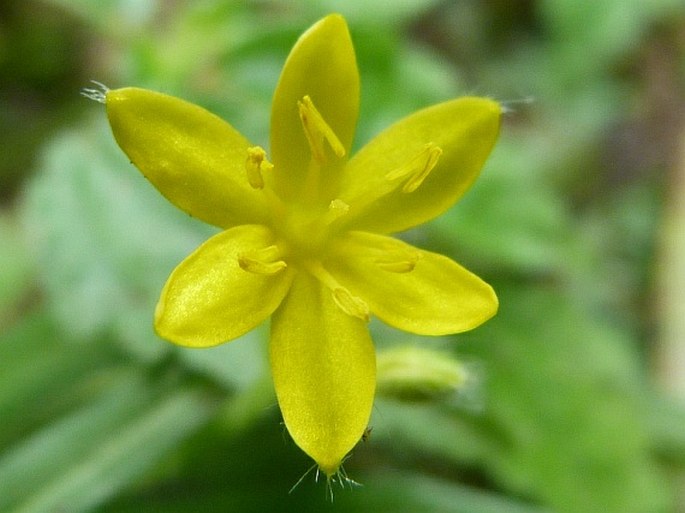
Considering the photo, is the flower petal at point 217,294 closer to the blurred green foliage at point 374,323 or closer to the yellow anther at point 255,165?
the yellow anther at point 255,165

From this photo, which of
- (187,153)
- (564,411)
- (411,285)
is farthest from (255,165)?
(564,411)

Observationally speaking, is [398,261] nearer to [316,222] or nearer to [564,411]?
[316,222]

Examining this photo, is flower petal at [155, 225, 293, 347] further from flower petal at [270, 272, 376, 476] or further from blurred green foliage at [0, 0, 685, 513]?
blurred green foliage at [0, 0, 685, 513]

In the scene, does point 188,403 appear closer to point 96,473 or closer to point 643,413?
point 96,473

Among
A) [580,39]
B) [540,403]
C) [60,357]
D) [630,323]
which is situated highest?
[580,39]

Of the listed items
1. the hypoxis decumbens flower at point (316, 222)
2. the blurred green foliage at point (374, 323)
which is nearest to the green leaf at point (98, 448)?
the blurred green foliage at point (374, 323)

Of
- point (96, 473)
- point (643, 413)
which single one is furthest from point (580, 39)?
point (96, 473)
